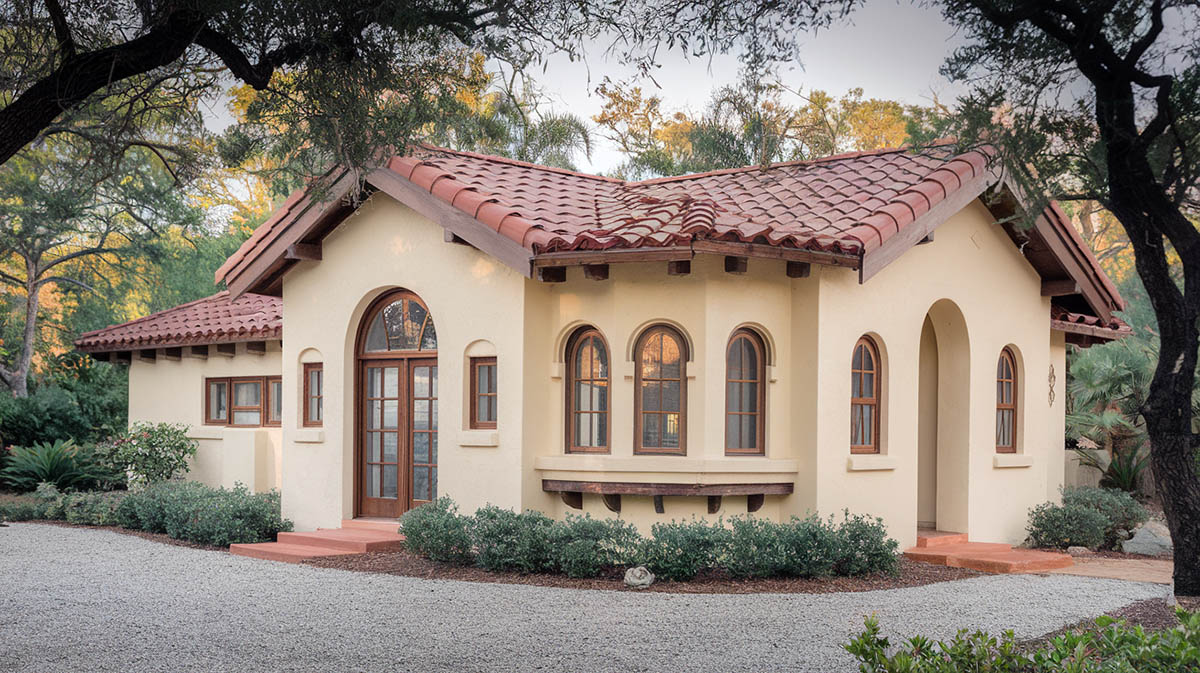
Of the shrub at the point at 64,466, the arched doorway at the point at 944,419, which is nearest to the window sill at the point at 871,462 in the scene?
the arched doorway at the point at 944,419

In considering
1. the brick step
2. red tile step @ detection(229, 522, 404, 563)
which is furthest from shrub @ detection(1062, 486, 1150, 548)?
the brick step

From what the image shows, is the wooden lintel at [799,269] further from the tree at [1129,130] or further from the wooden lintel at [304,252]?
the wooden lintel at [304,252]

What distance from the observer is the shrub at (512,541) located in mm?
10773

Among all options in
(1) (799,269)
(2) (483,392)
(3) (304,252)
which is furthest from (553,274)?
(3) (304,252)

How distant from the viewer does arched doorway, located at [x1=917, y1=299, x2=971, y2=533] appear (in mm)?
13680

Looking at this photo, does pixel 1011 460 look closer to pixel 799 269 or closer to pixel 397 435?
pixel 799 269

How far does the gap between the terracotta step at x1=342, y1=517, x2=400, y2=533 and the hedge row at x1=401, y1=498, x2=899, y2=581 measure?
177cm

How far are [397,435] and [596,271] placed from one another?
3.64m

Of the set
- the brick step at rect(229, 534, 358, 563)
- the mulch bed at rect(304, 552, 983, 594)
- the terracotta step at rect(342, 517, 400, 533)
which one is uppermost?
the terracotta step at rect(342, 517, 400, 533)

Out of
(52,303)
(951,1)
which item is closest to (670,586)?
(951,1)

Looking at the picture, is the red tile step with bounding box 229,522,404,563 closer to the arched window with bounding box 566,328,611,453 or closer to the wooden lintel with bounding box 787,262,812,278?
the arched window with bounding box 566,328,611,453

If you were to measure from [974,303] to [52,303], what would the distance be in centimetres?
2428

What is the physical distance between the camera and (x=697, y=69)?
9.04 metres

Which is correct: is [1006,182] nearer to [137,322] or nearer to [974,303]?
[974,303]
